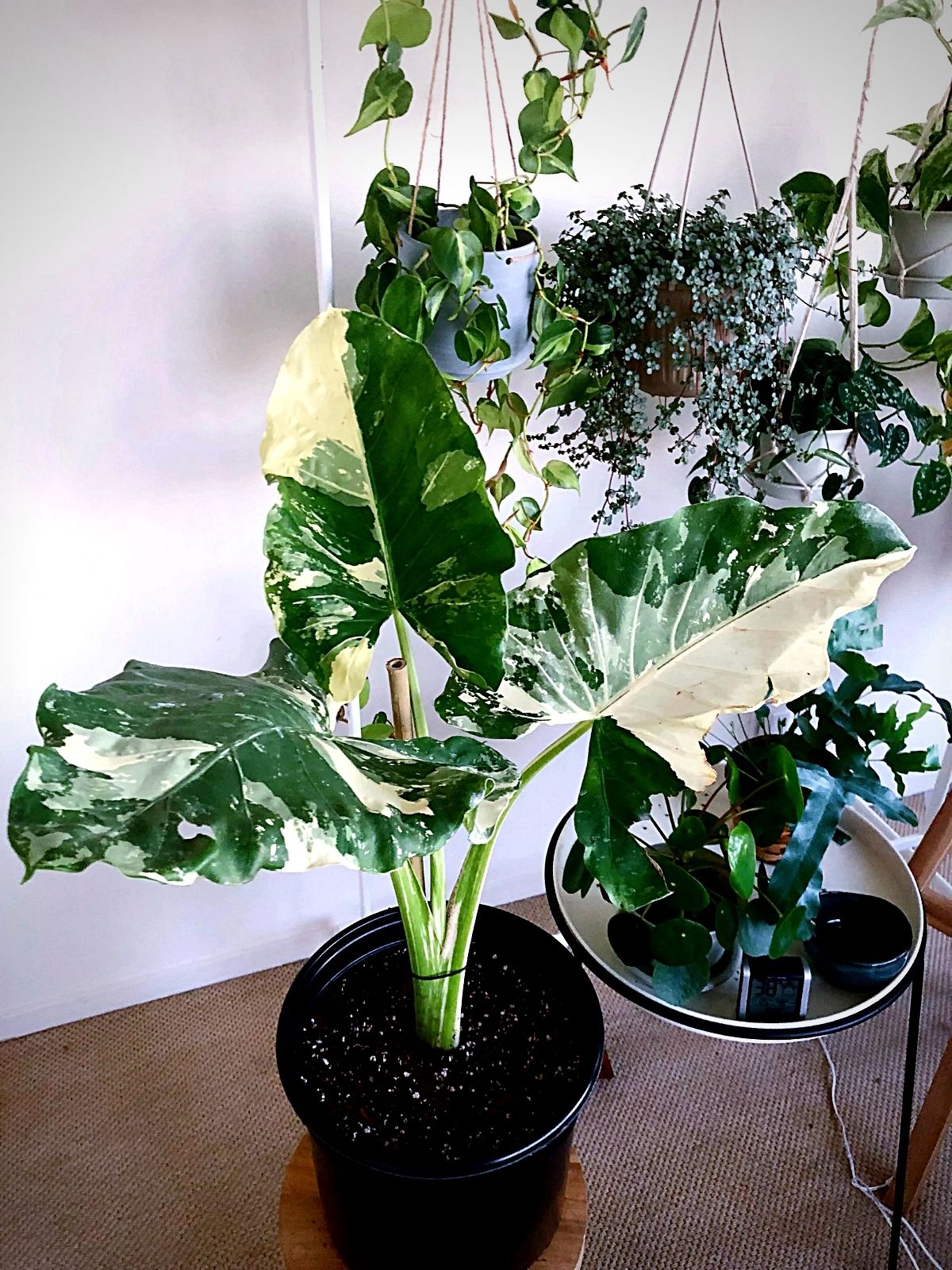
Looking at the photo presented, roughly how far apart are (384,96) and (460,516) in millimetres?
426

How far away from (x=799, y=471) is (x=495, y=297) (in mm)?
517

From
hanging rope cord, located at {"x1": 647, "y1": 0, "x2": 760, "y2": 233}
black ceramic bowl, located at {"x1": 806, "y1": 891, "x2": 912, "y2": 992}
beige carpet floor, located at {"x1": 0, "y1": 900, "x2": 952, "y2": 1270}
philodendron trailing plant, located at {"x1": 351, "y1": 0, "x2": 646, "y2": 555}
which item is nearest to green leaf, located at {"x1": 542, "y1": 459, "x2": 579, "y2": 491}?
philodendron trailing plant, located at {"x1": 351, "y1": 0, "x2": 646, "y2": 555}

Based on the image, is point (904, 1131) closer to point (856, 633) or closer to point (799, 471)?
point (856, 633)

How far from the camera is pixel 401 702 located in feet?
3.23

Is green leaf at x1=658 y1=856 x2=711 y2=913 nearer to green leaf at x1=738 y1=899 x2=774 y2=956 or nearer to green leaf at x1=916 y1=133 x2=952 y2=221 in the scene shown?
green leaf at x1=738 y1=899 x2=774 y2=956

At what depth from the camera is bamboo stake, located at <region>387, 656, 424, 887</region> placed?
37.4 inches

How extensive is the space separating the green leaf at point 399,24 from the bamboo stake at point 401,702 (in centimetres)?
53

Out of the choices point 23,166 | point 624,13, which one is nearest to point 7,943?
point 23,166

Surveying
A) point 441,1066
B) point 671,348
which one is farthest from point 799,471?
point 441,1066

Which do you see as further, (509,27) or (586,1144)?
(586,1144)

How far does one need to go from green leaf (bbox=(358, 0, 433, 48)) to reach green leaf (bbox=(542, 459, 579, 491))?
0.45 m

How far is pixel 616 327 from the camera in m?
1.16

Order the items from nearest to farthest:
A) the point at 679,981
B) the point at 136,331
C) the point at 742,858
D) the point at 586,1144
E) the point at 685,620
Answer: the point at 685,620, the point at 742,858, the point at 679,981, the point at 136,331, the point at 586,1144

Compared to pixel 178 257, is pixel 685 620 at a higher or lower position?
lower
